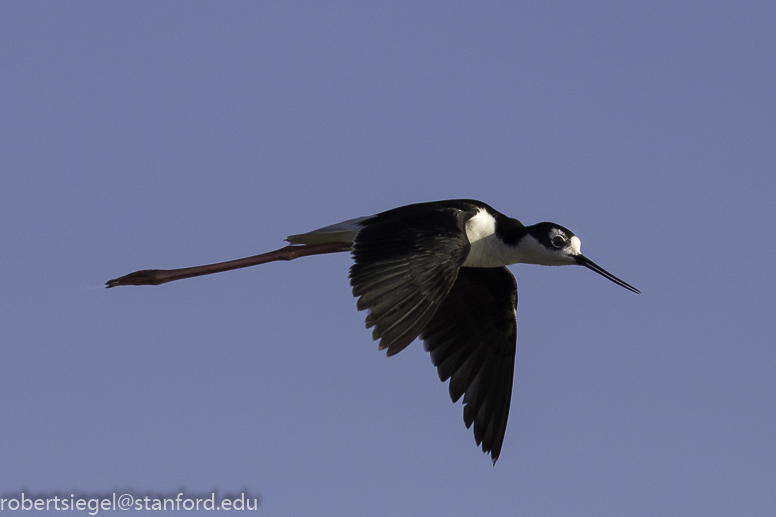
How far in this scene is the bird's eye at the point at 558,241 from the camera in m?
7.27

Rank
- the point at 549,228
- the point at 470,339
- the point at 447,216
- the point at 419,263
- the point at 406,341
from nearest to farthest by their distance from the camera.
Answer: the point at 406,341 < the point at 419,263 < the point at 447,216 < the point at 549,228 < the point at 470,339

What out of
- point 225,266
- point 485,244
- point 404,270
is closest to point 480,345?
point 485,244

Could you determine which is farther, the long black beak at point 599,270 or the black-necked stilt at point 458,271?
the long black beak at point 599,270

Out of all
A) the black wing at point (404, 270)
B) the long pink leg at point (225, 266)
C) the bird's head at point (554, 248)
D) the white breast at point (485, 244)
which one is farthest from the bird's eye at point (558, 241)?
the long pink leg at point (225, 266)

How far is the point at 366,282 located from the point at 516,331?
101 inches

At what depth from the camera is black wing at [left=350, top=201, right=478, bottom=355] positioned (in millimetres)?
5465

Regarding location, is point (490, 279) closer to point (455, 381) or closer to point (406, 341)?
point (455, 381)

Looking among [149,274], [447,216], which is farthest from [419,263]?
[149,274]

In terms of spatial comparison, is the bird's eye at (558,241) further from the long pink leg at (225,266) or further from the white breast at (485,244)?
the long pink leg at (225,266)

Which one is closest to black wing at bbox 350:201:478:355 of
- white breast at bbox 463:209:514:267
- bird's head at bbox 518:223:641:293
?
white breast at bbox 463:209:514:267

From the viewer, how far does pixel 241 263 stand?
25.2 ft

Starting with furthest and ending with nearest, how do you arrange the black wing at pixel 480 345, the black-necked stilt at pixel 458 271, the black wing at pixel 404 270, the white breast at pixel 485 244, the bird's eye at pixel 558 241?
1. the black wing at pixel 480 345
2. the bird's eye at pixel 558 241
3. the white breast at pixel 485 244
4. the black-necked stilt at pixel 458 271
5. the black wing at pixel 404 270

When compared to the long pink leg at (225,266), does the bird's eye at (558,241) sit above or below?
below

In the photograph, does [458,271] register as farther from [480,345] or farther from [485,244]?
[480,345]
